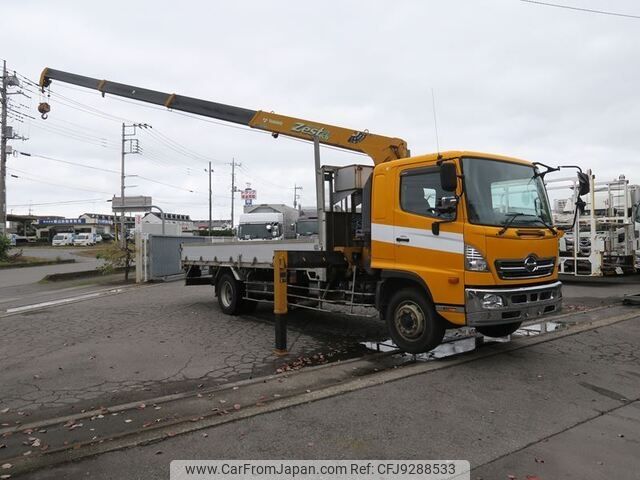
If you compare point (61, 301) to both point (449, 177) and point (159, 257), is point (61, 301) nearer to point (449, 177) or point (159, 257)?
point (159, 257)

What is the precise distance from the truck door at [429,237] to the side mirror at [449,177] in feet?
0.89

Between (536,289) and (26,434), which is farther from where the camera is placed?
(536,289)

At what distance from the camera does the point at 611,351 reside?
22.1 ft

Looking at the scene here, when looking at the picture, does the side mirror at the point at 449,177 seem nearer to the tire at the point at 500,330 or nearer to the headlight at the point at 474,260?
the headlight at the point at 474,260

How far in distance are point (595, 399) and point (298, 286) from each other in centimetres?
480

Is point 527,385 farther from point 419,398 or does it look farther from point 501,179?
point 501,179

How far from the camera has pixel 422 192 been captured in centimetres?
642

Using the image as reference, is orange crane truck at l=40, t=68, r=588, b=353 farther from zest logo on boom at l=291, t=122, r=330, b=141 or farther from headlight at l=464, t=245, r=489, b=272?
zest logo on boom at l=291, t=122, r=330, b=141

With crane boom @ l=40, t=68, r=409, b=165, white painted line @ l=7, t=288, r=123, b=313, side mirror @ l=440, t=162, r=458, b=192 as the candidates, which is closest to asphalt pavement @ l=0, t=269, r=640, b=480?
side mirror @ l=440, t=162, r=458, b=192

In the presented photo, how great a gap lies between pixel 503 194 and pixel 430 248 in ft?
3.76

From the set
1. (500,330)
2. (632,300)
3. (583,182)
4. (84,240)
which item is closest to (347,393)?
(500,330)

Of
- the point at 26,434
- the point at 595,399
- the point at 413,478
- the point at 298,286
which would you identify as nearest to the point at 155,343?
the point at 298,286

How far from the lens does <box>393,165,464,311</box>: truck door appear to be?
231 inches

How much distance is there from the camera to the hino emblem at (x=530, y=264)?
19.5 ft
